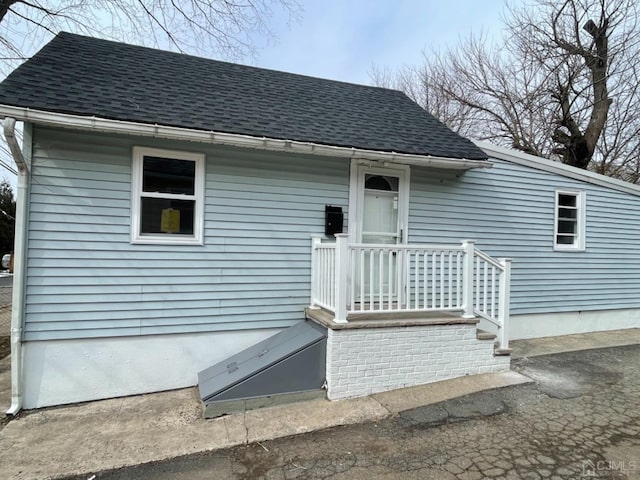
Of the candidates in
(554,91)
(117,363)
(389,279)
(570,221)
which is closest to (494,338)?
(389,279)

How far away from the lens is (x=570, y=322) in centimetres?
698

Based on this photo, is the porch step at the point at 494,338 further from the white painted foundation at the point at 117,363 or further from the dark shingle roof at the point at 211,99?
the white painted foundation at the point at 117,363

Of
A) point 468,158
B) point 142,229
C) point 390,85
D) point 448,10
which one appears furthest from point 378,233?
point 390,85

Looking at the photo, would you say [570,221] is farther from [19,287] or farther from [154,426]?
[19,287]

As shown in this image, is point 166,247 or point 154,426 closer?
point 154,426

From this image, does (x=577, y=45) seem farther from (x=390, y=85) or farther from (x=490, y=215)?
(x=490, y=215)

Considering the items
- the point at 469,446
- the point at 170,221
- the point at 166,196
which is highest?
the point at 166,196

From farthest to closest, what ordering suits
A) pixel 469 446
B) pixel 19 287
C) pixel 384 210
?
pixel 384 210, pixel 19 287, pixel 469 446

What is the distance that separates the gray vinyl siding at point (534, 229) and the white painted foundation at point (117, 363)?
3270 millimetres

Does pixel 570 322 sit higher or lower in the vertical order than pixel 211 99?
lower

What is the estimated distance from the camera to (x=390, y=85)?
62.3 ft

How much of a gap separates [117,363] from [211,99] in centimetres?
359

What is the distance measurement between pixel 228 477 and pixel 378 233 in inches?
144

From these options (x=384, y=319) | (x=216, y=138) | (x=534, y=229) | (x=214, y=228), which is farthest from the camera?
(x=534, y=229)
